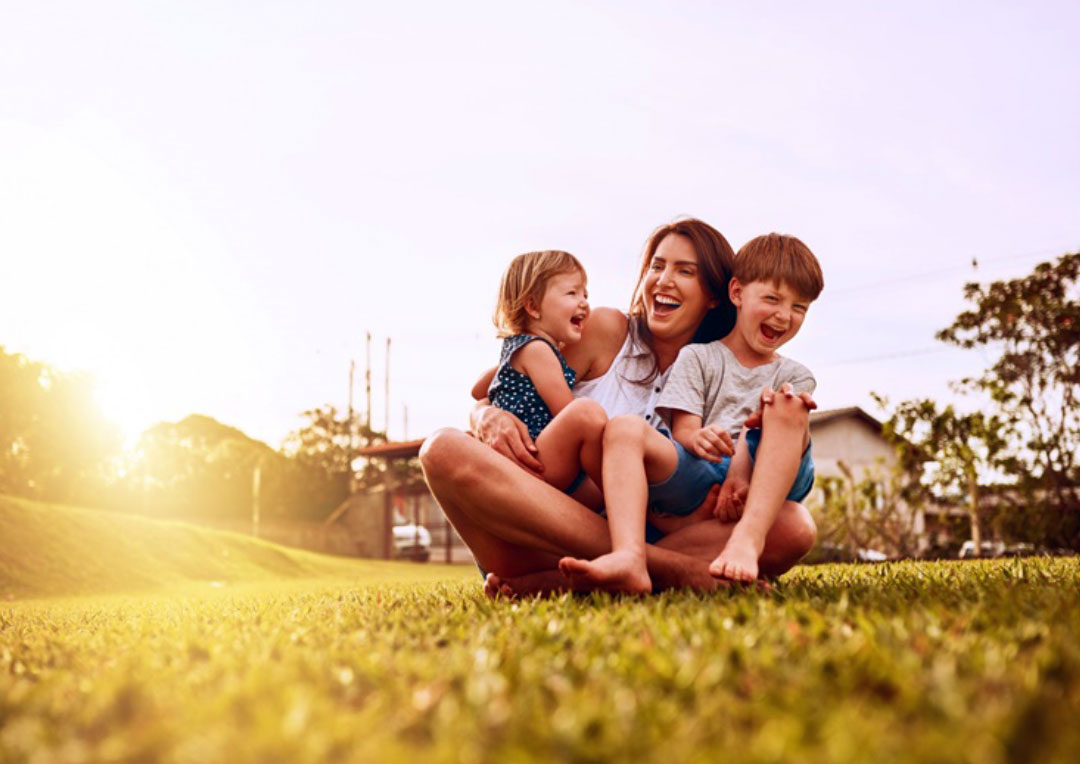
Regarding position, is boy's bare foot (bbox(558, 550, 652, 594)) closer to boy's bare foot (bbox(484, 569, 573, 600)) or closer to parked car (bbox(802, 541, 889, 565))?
boy's bare foot (bbox(484, 569, 573, 600))

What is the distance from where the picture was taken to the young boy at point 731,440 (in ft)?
9.95

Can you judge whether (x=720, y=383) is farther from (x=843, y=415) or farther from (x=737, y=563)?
(x=843, y=415)

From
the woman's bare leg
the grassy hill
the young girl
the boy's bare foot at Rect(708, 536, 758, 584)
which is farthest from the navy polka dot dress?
the grassy hill

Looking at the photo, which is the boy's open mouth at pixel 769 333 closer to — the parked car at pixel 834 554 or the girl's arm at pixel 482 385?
the girl's arm at pixel 482 385

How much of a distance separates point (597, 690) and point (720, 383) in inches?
85.0

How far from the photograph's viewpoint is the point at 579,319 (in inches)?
151

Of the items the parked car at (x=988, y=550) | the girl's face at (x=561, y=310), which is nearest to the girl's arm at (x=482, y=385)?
the girl's face at (x=561, y=310)

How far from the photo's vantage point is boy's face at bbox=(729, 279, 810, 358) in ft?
11.5

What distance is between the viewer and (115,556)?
13273mm

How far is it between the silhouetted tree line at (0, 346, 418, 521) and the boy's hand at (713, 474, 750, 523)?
2474 cm

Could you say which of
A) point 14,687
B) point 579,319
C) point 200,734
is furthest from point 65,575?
point 200,734

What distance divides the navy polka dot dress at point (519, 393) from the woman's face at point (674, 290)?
0.44m

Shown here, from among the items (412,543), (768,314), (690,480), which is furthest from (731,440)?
(412,543)

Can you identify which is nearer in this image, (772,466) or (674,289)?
(772,466)
